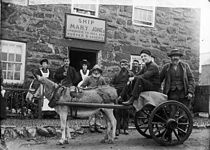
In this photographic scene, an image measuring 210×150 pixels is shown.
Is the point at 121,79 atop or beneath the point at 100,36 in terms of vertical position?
beneath

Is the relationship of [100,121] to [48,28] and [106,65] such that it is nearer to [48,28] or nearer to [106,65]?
[106,65]

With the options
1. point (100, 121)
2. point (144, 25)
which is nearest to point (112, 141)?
point (100, 121)

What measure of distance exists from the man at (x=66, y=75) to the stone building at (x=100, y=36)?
12.4 inches

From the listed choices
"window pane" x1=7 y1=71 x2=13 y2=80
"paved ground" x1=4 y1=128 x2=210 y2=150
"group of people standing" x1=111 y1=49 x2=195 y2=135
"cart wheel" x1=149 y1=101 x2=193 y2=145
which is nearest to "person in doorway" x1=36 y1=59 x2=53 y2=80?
"window pane" x1=7 y1=71 x2=13 y2=80

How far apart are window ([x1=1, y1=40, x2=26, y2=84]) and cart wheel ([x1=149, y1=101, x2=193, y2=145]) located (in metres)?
2.44

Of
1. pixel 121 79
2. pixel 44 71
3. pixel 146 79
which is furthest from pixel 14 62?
pixel 146 79

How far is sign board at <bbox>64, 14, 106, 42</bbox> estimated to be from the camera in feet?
16.9

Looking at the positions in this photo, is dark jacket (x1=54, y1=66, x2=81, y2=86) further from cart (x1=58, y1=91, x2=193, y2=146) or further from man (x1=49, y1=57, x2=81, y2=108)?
cart (x1=58, y1=91, x2=193, y2=146)

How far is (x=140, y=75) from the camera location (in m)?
3.97

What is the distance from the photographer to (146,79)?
3982mm

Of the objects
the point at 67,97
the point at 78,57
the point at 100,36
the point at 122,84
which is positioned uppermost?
the point at 100,36

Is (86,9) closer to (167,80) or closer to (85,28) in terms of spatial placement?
(85,28)

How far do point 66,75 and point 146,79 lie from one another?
5.62 feet

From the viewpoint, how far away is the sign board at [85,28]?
5.15m
